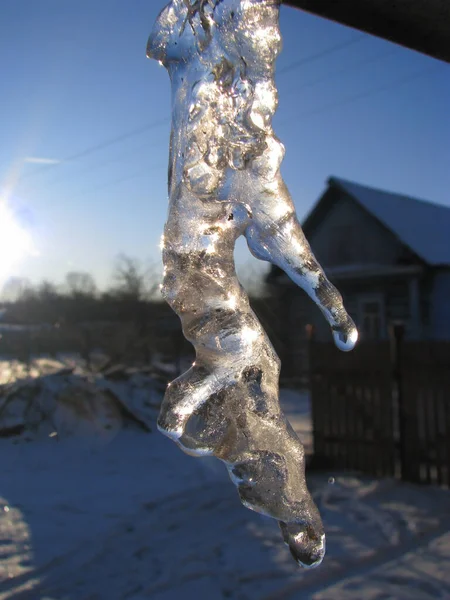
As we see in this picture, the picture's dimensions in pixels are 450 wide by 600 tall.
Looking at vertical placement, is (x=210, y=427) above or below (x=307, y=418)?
above

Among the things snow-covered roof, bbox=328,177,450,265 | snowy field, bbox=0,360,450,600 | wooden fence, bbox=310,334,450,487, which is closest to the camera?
snowy field, bbox=0,360,450,600

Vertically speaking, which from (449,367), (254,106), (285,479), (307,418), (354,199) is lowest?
(307,418)

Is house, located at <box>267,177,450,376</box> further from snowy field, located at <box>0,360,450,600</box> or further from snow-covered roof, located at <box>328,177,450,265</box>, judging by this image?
snowy field, located at <box>0,360,450,600</box>

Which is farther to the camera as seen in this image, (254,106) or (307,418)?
(307,418)

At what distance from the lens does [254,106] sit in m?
0.82

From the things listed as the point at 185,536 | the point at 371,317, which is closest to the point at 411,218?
the point at 371,317

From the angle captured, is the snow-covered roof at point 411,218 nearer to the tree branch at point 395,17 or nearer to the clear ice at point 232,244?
the tree branch at point 395,17

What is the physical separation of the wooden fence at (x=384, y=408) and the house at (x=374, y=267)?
834cm

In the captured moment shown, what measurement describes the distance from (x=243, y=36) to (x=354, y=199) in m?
16.4

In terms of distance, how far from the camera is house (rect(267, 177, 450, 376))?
1466 centimetres

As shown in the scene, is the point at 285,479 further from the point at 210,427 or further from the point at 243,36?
the point at 243,36

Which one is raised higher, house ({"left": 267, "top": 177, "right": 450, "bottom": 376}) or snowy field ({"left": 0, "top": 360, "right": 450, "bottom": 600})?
house ({"left": 267, "top": 177, "right": 450, "bottom": 376})

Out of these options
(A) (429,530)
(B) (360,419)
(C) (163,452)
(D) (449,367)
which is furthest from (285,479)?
(C) (163,452)

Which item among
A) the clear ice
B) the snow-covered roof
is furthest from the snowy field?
the snow-covered roof
